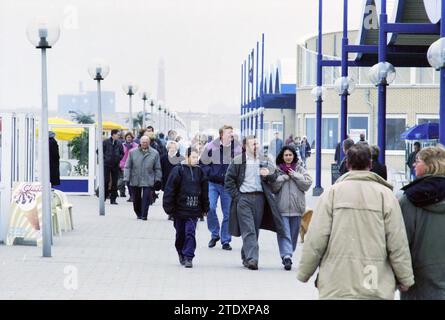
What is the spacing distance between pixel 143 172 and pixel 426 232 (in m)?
14.3

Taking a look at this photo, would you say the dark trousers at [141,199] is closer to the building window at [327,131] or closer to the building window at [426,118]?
the building window at [426,118]

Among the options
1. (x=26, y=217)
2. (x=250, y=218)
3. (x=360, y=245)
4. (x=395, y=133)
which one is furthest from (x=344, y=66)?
(x=395, y=133)

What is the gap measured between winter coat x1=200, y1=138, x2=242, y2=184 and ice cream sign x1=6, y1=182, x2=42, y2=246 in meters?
2.36

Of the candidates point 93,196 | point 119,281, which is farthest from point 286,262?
point 93,196

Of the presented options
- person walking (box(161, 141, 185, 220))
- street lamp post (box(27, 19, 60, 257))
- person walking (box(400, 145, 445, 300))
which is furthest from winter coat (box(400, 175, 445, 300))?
person walking (box(161, 141, 185, 220))

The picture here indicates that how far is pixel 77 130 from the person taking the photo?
28.5 m

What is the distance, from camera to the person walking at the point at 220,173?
607 inches

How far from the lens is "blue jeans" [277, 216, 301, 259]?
13.0 meters

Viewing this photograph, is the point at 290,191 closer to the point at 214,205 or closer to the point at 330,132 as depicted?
the point at 214,205

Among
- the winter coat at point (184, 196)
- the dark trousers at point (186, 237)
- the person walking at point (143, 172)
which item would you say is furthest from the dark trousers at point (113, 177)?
the winter coat at point (184, 196)

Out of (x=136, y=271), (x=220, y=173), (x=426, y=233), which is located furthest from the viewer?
(x=220, y=173)

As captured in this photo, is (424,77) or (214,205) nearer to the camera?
(214,205)

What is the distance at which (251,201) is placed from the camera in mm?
12953

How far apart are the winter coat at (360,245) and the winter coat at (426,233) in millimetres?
175
